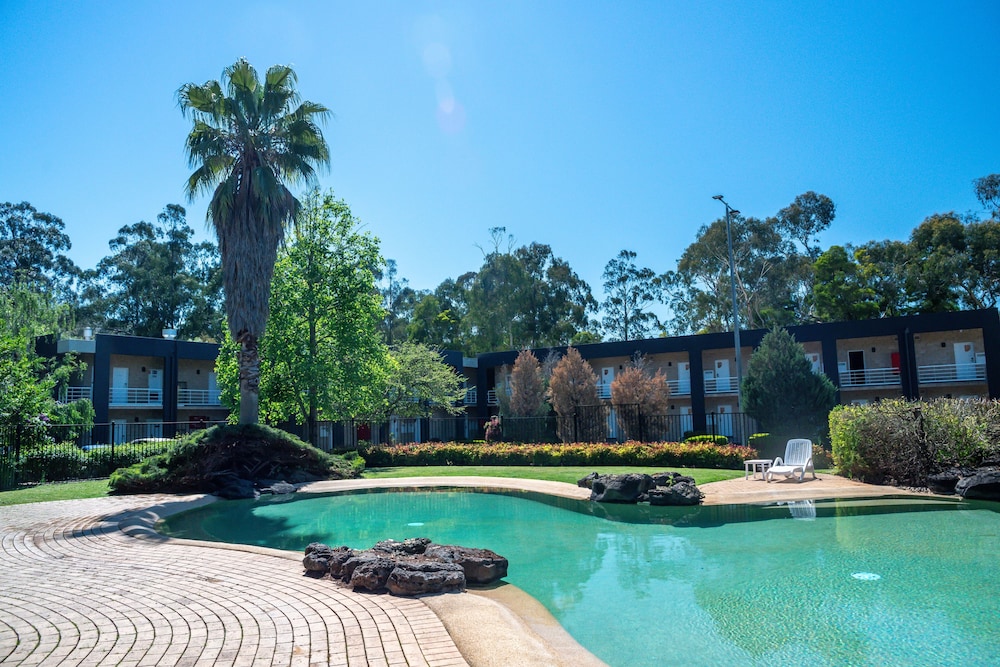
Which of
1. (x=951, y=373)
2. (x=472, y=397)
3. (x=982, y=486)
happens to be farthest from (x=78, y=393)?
(x=951, y=373)

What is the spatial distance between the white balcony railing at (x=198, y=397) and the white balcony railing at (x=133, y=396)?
45.4 inches

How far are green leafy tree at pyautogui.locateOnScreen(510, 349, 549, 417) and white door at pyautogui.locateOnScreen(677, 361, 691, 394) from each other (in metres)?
7.94

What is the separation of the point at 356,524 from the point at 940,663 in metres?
9.98

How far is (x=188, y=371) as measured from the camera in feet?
115

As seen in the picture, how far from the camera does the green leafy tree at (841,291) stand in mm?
40625

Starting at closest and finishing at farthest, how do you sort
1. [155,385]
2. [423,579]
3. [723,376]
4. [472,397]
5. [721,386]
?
[423,579], [155,385], [721,386], [723,376], [472,397]

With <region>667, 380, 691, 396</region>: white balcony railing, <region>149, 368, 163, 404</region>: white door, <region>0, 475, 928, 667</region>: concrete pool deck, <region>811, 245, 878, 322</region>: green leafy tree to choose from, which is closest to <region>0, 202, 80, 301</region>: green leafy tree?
<region>149, 368, 163, 404</region>: white door

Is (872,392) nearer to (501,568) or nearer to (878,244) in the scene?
(878,244)

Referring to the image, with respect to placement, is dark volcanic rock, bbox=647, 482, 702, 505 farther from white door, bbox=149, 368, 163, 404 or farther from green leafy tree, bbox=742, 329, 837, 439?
white door, bbox=149, 368, 163, 404

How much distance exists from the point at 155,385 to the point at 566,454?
22.7 meters

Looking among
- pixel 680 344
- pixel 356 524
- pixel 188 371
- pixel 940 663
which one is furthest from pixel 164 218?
pixel 940 663

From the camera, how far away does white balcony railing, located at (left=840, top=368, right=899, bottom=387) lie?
3023 centimetres

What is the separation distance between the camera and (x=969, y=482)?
13281mm

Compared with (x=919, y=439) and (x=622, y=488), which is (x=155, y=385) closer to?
(x=622, y=488)
